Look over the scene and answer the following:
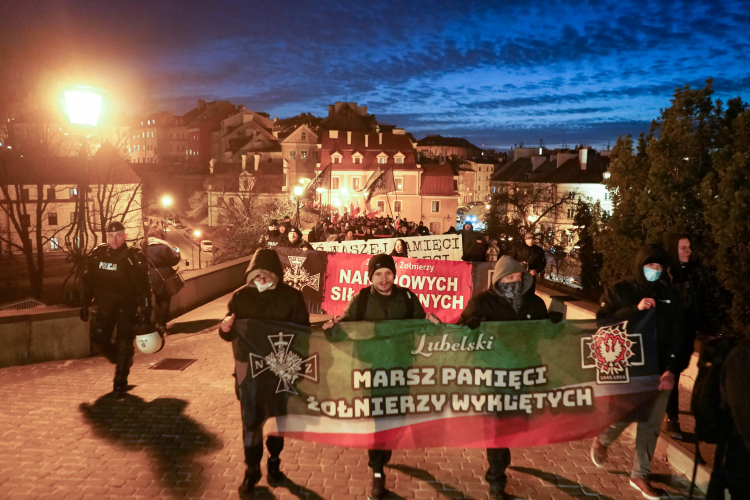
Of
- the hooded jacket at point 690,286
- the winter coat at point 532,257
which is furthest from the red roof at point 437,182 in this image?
the hooded jacket at point 690,286

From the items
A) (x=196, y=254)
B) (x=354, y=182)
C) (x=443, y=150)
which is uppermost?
(x=443, y=150)

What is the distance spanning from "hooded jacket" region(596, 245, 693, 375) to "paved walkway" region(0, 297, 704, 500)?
1.16 m

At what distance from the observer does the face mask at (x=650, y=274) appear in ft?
17.2

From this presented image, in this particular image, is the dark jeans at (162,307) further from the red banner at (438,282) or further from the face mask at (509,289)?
the face mask at (509,289)

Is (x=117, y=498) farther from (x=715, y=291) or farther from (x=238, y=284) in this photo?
(x=238, y=284)

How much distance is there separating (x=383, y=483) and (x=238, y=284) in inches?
501

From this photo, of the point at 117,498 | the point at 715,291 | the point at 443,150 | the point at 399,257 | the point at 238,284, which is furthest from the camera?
the point at 443,150

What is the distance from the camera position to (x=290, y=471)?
5.27 m

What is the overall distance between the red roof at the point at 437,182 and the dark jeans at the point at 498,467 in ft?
197

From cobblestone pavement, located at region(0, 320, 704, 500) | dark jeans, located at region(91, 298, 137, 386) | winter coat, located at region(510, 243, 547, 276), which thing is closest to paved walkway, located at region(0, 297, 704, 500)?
cobblestone pavement, located at region(0, 320, 704, 500)

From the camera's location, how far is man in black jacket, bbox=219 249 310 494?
4.91m

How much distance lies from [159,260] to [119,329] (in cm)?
267

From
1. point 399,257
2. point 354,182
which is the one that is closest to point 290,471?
point 399,257

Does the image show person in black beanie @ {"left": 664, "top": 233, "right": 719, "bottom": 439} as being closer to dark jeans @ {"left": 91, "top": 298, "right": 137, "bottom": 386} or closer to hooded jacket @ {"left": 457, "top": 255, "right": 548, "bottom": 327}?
hooded jacket @ {"left": 457, "top": 255, "right": 548, "bottom": 327}
